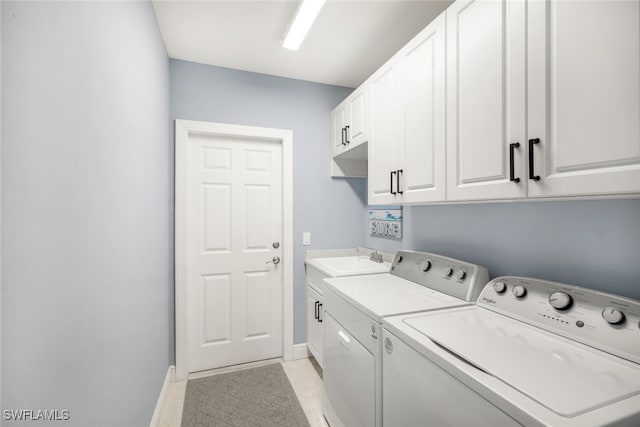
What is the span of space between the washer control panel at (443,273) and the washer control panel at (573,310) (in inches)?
3.5

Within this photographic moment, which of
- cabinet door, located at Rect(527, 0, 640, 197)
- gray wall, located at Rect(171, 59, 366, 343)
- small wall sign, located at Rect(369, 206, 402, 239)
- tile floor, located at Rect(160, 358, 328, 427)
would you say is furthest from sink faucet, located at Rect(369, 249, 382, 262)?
cabinet door, located at Rect(527, 0, 640, 197)

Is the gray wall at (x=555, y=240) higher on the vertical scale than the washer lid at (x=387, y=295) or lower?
higher

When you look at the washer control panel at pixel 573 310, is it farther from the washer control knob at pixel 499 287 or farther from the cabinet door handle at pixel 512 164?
the cabinet door handle at pixel 512 164

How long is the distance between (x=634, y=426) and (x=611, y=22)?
3.34 ft

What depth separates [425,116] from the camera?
4.76 feet

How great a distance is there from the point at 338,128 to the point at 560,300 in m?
2.02

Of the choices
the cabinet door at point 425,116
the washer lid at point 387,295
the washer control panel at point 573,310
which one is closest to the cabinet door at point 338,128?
the cabinet door at point 425,116

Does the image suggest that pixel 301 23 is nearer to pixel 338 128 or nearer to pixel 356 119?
pixel 356 119

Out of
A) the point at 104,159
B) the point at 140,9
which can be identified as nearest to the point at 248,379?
the point at 104,159

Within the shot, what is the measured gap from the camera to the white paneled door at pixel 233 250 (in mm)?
2354

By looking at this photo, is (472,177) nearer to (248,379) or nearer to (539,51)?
(539,51)

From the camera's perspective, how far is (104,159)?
1.02 metres

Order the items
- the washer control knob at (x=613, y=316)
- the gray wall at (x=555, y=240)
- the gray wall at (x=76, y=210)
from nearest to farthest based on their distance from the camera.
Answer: the gray wall at (x=76, y=210) → the washer control knob at (x=613, y=316) → the gray wall at (x=555, y=240)

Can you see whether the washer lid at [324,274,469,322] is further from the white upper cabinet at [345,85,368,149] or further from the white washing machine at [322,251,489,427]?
the white upper cabinet at [345,85,368,149]
